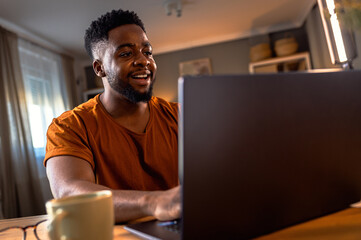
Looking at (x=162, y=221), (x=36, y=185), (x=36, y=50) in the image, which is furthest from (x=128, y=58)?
(x=36, y=50)

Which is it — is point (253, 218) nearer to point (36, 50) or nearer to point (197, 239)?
point (197, 239)

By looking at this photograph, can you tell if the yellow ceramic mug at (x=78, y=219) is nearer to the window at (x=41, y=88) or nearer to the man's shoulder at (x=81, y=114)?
the man's shoulder at (x=81, y=114)

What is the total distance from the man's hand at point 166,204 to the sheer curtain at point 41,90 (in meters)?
3.99

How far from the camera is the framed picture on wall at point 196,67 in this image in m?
5.29

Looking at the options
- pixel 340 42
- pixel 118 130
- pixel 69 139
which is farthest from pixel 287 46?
pixel 69 139

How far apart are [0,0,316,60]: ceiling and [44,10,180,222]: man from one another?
2.45 m

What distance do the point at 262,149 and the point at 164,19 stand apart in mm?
4053

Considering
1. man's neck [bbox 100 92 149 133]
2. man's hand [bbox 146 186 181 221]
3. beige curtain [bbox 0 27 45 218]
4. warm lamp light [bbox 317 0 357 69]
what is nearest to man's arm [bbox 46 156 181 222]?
man's hand [bbox 146 186 181 221]

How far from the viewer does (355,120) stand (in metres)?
0.57

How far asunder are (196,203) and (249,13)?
4.33 m

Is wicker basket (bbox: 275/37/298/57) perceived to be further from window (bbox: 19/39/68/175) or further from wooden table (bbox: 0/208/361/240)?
wooden table (bbox: 0/208/361/240)

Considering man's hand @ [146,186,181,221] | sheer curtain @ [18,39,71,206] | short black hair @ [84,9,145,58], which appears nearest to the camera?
man's hand @ [146,186,181,221]

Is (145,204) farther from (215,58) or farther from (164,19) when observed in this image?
(215,58)

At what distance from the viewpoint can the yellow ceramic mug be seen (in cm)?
41
